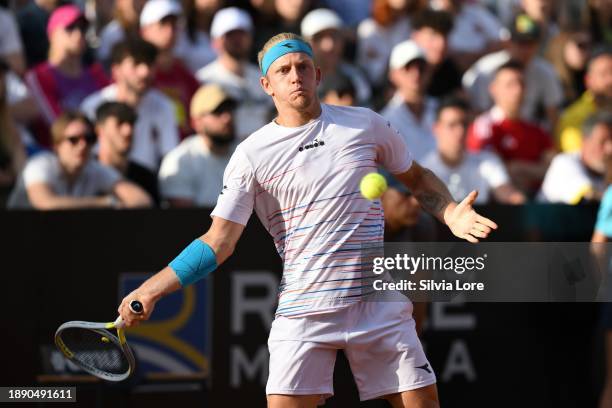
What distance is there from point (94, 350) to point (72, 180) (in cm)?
303

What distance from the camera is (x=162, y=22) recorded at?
10406mm

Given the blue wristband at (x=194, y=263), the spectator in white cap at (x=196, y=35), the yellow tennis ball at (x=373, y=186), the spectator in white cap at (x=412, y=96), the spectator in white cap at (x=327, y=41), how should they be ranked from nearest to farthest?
the yellow tennis ball at (x=373, y=186)
the blue wristband at (x=194, y=263)
the spectator in white cap at (x=412, y=96)
the spectator in white cap at (x=327, y=41)
the spectator in white cap at (x=196, y=35)

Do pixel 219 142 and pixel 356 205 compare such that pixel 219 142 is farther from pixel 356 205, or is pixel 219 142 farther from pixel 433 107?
pixel 356 205

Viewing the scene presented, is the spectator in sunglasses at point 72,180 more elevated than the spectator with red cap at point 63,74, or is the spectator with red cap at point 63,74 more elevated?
the spectator with red cap at point 63,74

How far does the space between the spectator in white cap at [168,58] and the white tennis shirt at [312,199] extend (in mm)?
A: 4736

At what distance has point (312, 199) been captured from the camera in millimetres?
5691

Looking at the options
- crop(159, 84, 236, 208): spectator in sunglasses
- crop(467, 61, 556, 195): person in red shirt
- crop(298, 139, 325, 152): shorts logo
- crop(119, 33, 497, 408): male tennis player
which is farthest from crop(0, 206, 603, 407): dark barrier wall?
crop(298, 139, 325, 152): shorts logo

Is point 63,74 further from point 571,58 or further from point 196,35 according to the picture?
point 571,58

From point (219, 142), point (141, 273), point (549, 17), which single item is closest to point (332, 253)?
point (141, 273)

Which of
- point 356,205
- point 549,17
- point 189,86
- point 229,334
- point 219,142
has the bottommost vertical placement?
point 229,334

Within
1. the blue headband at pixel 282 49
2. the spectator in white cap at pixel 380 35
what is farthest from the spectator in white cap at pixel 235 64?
the blue headband at pixel 282 49

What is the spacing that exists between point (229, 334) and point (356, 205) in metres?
2.94

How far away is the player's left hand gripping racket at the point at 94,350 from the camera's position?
5773 mm

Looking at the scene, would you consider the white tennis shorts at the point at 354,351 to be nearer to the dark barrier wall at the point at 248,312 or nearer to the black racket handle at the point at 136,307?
the black racket handle at the point at 136,307
